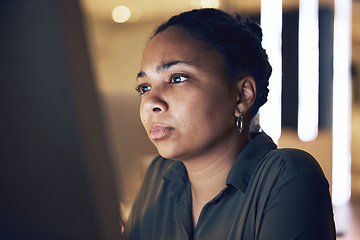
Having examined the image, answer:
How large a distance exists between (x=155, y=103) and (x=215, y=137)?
18 centimetres

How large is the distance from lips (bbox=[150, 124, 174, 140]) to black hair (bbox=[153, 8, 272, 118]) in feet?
0.76

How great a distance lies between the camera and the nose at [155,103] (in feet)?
2.95

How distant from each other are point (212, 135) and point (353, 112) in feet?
12.9

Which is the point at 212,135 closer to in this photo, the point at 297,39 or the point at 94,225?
the point at 94,225

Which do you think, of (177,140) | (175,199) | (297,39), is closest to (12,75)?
(177,140)

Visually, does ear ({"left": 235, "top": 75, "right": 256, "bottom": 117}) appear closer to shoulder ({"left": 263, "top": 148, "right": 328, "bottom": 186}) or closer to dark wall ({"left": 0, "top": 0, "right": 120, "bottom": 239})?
shoulder ({"left": 263, "top": 148, "right": 328, "bottom": 186})

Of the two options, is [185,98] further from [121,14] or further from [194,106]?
[121,14]

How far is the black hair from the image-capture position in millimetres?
988

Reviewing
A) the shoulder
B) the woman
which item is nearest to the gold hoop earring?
the woman

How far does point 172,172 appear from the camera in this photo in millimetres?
1135

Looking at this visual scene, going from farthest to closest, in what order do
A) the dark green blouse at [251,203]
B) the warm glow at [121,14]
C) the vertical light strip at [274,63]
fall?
the warm glow at [121,14] < the vertical light strip at [274,63] < the dark green blouse at [251,203]

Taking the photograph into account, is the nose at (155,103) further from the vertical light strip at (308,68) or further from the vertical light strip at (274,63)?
the vertical light strip at (308,68)

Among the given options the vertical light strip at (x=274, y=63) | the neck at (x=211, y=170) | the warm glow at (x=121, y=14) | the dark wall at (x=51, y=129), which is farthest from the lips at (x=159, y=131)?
the warm glow at (x=121, y=14)

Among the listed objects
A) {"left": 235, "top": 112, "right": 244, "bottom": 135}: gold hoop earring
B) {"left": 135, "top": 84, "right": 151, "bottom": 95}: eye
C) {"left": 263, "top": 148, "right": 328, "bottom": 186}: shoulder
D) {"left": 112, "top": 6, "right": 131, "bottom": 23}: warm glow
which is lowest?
{"left": 263, "top": 148, "right": 328, "bottom": 186}: shoulder
